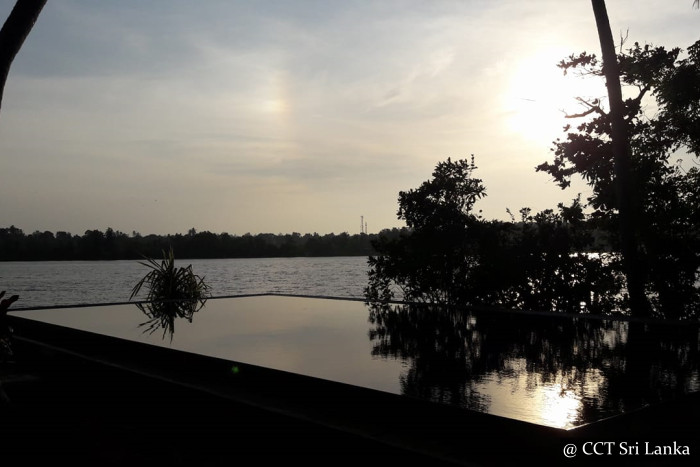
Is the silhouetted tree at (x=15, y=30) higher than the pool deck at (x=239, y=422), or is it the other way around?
the silhouetted tree at (x=15, y=30)

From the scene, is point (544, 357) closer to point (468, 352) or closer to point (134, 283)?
point (468, 352)

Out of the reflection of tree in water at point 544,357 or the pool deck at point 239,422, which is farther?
the reflection of tree in water at point 544,357

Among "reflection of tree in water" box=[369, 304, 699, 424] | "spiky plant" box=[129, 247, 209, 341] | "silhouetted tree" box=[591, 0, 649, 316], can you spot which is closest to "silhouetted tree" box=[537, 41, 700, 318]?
"silhouetted tree" box=[591, 0, 649, 316]

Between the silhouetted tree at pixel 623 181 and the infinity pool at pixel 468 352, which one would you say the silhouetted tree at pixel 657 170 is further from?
the infinity pool at pixel 468 352

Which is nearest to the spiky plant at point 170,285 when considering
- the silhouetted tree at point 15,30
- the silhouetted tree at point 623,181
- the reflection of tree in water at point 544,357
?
the reflection of tree in water at point 544,357

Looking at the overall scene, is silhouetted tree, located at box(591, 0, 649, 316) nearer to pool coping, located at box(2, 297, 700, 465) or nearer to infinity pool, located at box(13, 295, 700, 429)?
infinity pool, located at box(13, 295, 700, 429)

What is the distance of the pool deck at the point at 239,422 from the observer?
9.91ft

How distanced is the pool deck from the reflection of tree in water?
0.15m

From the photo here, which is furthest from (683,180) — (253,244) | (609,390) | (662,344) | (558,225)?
(253,244)

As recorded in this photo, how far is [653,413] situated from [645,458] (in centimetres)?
34

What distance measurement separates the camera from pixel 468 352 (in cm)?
499

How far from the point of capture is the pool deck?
3021mm

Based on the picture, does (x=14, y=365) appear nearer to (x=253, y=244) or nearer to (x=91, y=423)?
(x=91, y=423)

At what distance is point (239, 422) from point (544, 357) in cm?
228
